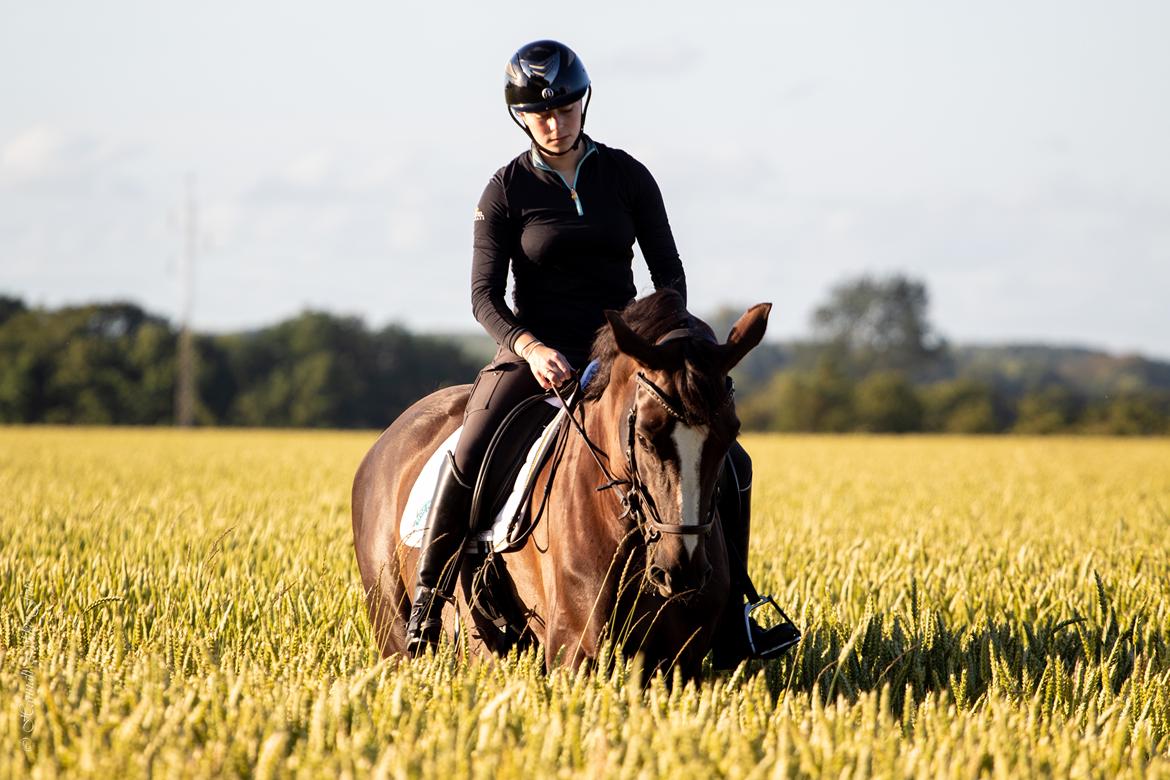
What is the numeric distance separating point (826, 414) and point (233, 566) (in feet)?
209

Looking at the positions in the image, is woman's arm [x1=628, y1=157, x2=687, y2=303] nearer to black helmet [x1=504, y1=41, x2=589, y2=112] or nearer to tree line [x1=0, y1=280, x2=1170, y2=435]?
black helmet [x1=504, y1=41, x2=589, y2=112]

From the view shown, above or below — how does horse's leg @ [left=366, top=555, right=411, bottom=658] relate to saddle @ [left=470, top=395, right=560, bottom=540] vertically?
below

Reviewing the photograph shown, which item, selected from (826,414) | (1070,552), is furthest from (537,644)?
(826,414)

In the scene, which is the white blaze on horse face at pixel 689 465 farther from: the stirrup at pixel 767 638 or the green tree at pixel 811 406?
the green tree at pixel 811 406

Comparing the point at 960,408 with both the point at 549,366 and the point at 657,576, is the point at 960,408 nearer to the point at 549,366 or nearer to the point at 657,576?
the point at 549,366

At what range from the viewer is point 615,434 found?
4301 mm

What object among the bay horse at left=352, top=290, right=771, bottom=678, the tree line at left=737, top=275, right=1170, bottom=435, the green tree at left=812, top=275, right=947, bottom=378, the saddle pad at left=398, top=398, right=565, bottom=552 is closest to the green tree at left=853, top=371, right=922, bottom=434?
the tree line at left=737, top=275, right=1170, bottom=435

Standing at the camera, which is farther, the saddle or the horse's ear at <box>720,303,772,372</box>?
the saddle

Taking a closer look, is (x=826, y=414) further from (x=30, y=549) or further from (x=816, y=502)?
(x=30, y=549)

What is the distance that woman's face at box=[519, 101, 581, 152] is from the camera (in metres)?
5.02

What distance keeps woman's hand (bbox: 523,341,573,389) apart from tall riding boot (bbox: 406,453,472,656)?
0.64m

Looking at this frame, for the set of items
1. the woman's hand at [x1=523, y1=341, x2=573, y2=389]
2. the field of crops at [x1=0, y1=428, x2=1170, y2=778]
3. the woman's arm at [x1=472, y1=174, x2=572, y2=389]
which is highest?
the woman's arm at [x1=472, y1=174, x2=572, y2=389]

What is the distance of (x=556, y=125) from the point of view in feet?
16.5

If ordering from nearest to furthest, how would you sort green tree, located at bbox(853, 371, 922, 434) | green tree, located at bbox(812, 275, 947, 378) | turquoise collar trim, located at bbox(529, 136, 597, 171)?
turquoise collar trim, located at bbox(529, 136, 597, 171)
green tree, located at bbox(853, 371, 922, 434)
green tree, located at bbox(812, 275, 947, 378)
